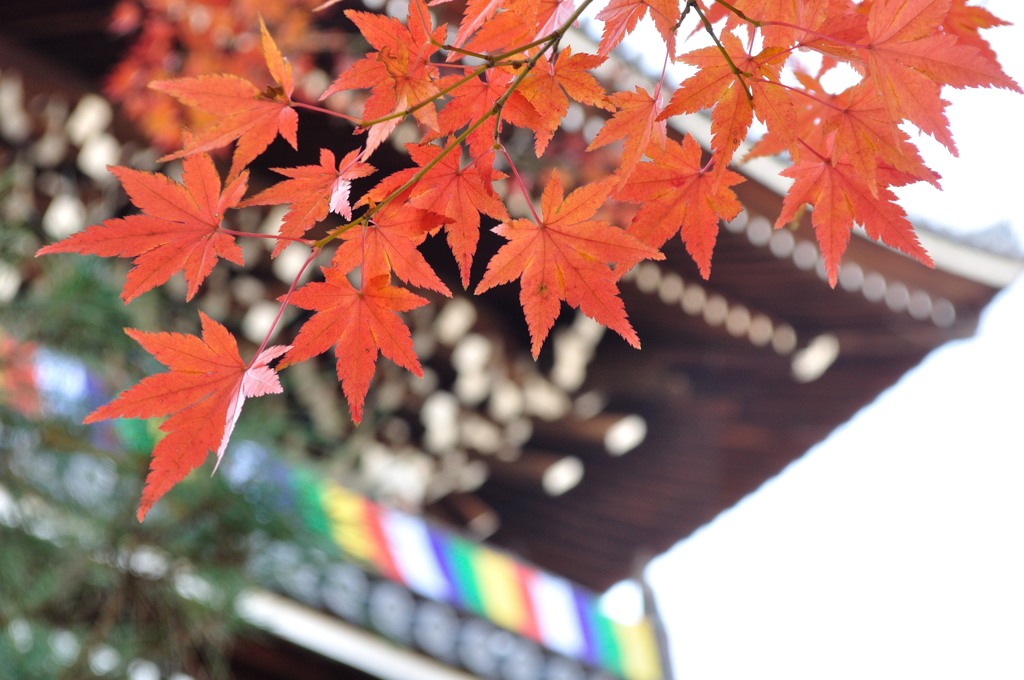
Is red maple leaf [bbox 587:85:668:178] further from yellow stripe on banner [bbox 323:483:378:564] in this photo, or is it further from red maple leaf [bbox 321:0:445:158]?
yellow stripe on banner [bbox 323:483:378:564]

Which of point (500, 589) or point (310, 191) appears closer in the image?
point (310, 191)

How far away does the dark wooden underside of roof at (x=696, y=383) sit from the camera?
2.26 m

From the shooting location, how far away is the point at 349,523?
169cm

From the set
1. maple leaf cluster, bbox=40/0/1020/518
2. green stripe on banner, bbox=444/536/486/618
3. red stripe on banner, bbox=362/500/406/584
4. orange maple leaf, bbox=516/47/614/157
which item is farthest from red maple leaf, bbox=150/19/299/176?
green stripe on banner, bbox=444/536/486/618

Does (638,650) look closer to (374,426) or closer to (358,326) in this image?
(374,426)

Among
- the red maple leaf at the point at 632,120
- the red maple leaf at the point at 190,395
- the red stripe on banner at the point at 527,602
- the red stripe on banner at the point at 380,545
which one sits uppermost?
the red stripe on banner at the point at 380,545

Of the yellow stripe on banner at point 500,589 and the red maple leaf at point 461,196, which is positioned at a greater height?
the yellow stripe on banner at point 500,589

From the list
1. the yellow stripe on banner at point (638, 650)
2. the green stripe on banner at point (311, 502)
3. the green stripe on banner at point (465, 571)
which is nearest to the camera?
the green stripe on banner at point (311, 502)

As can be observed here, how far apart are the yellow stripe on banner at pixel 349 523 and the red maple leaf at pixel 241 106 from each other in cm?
123

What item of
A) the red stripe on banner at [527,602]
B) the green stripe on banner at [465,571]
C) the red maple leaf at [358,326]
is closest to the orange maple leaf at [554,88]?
the red maple leaf at [358,326]

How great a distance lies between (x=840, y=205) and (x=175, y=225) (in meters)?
0.34

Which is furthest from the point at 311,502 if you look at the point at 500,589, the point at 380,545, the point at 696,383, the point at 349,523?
the point at 696,383

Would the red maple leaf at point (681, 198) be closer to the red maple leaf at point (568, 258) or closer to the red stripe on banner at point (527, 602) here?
the red maple leaf at point (568, 258)

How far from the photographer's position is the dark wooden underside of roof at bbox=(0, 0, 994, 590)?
2256 mm
